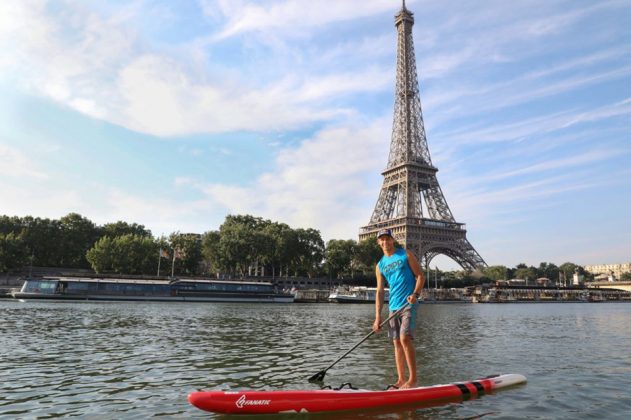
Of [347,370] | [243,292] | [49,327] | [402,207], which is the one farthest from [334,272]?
[347,370]

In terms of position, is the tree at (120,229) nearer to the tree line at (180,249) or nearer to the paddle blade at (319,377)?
the tree line at (180,249)

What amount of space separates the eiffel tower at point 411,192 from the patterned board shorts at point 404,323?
89871 millimetres

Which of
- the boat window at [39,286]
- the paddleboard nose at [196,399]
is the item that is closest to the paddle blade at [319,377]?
the paddleboard nose at [196,399]

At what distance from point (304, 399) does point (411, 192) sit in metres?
101

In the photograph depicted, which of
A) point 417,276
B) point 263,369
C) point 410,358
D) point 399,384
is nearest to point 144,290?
point 263,369

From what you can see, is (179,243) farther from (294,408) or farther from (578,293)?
(578,293)

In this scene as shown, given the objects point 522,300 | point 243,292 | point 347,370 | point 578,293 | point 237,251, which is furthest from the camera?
point 578,293

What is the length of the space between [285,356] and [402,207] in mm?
93324

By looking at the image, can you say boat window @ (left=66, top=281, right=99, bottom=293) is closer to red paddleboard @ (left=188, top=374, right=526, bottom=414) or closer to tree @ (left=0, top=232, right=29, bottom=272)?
tree @ (left=0, top=232, right=29, bottom=272)

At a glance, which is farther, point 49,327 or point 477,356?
point 49,327

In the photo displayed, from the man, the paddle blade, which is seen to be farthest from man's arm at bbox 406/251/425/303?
the paddle blade

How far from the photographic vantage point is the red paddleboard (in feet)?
25.0

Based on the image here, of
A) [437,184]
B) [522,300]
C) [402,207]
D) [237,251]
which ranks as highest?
[437,184]

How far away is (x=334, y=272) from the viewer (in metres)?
109
